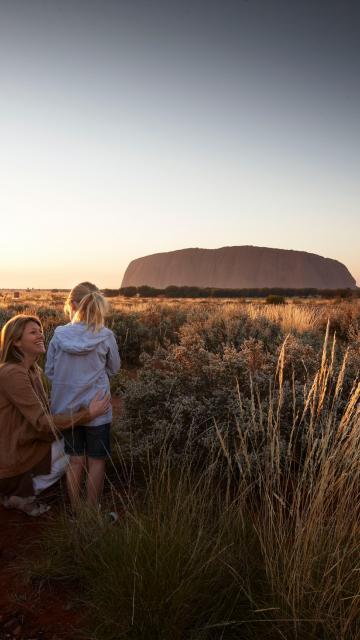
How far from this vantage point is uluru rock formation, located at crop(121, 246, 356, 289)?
13425 cm

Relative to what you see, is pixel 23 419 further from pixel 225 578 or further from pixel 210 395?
pixel 225 578

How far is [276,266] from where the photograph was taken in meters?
136

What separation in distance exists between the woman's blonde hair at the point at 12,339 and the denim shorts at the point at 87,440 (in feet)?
2.19

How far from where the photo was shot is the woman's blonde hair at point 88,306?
3748mm

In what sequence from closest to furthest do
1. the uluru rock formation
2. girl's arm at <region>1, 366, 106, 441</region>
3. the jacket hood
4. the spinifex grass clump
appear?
the spinifex grass clump → girl's arm at <region>1, 366, 106, 441</region> → the jacket hood → the uluru rock formation

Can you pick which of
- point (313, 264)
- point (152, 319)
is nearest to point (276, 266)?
point (313, 264)

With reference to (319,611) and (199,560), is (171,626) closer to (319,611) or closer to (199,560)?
(199,560)

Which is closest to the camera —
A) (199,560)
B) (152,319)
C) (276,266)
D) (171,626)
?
(171,626)

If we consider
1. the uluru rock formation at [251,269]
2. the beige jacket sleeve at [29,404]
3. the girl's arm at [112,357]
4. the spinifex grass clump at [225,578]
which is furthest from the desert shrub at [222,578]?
the uluru rock formation at [251,269]

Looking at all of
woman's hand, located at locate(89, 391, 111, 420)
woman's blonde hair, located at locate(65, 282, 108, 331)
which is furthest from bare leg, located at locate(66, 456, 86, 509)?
woman's blonde hair, located at locate(65, 282, 108, 331)

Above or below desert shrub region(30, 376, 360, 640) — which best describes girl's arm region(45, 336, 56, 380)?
above

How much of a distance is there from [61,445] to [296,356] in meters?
Result: 2.45

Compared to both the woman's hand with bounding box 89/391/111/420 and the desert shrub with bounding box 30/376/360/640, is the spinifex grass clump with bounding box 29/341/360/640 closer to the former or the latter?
the desert shrub with bounding box 30/376/360/640

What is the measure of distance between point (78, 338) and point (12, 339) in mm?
463
